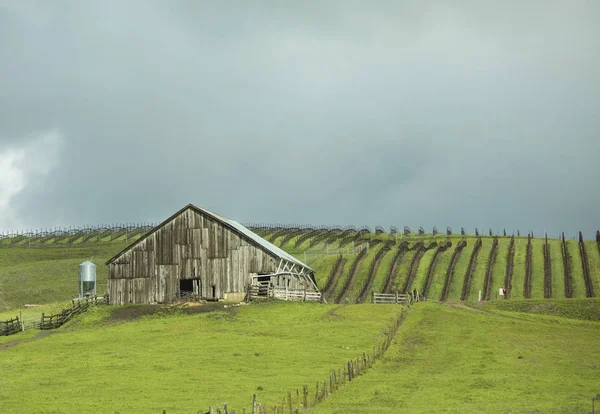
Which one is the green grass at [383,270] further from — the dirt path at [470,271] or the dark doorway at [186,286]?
the dark doorway at [186,286]

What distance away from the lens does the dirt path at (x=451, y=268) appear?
8939cm

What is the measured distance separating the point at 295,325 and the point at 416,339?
36.9 ft

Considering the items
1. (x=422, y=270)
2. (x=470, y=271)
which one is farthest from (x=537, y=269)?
(x=422, y=270)

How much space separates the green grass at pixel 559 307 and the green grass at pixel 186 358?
11.4 metres

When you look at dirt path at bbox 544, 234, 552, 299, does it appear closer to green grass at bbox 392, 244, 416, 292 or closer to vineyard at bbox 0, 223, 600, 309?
vineyard at bbox 0, 223, 600, 309

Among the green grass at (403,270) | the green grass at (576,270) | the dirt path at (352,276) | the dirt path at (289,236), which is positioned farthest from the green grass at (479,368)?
the dirt path at (289,236)

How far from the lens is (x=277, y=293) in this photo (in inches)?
2955

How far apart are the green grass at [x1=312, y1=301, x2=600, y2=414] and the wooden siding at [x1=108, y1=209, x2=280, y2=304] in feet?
60.6

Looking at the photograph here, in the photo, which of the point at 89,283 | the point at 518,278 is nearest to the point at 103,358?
the point at 89,283

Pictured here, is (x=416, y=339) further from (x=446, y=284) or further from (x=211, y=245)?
(x=446, y=284)

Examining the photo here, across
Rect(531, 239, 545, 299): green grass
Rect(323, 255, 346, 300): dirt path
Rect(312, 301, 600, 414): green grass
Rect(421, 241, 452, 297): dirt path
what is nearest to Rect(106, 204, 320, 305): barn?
Rect(323, 255, 346, 300): dirt path

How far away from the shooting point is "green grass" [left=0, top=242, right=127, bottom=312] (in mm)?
100625

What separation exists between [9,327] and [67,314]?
6.15 meters

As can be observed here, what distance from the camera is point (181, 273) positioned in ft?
253
